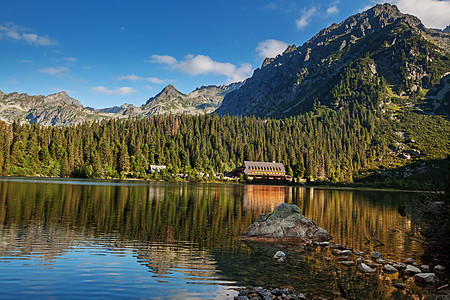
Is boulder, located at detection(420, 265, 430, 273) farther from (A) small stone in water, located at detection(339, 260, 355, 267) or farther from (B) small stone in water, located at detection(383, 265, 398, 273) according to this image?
(A) small stone in water, located at detection(339, 260, 355, 267)

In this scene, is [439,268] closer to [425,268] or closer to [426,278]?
[425,268]

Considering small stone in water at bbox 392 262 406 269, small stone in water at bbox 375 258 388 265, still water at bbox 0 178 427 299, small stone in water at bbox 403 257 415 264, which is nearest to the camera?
still water at bbox 0 178 427 299

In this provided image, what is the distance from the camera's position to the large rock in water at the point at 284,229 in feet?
110

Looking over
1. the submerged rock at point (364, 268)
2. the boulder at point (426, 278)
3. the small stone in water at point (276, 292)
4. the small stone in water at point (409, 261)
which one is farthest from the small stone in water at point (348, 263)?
the small stone in water at point (276, 292)

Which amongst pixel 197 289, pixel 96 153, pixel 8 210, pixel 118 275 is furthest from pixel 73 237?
pixel 96 153

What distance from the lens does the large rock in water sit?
3341 centimetres

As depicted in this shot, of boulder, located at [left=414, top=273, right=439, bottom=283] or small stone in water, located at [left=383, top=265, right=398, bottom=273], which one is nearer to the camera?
boulder, located at [left=414, top=273, right=439, bottom=283]

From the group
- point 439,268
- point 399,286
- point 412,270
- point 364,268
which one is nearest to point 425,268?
point 439,268

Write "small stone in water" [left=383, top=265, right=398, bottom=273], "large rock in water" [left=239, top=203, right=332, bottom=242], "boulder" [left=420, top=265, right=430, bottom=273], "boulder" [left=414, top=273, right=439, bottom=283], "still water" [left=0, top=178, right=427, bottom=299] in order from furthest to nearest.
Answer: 1. "large rock in water" [left=239, top=203, right=332, bottom=242]
2. "boulder" [left=420, top=265, right=430, bottom=273]
3. "small stone in water" [left=383, top=265, right=398, bottom=273]
4. "boulder" [left=414, top=273, right=439, bottom=283]
5. "still water" [left=0, top=178, right=427, bottom=299]

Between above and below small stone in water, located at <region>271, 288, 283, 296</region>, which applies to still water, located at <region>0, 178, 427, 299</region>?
below

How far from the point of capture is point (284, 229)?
34.6m

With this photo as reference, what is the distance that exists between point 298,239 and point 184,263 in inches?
639

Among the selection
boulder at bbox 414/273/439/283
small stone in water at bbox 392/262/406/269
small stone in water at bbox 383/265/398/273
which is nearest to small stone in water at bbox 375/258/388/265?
small stone in water at bbox 392/262/406/269

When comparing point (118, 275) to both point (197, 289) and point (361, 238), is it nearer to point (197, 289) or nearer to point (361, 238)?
point (197, 289)
